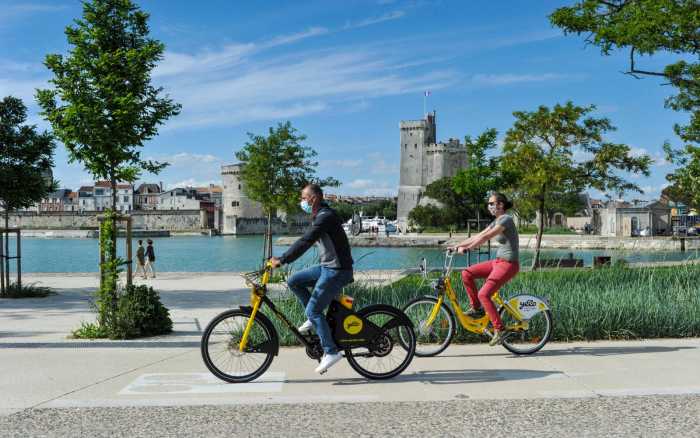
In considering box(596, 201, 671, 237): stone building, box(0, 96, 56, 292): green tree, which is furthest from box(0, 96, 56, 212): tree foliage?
box(596, 201, 671, 237): stone building

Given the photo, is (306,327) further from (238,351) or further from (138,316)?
(138,316)

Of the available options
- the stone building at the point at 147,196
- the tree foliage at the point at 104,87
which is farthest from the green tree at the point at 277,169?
the stone building at the point at 147,196

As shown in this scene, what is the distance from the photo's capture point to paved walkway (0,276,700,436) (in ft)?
16.3

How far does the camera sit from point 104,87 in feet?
33.1

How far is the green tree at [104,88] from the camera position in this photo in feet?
33.0

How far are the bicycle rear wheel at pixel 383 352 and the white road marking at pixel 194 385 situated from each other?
2.55ft

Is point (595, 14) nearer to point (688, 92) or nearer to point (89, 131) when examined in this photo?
point (688, 92)

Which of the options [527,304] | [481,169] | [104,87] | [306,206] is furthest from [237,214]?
[306,206]

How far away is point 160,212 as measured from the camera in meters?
153

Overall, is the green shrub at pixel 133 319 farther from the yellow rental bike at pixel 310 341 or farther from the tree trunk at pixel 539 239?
the tree trunk at pixel 539 239

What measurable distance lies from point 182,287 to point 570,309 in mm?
12608

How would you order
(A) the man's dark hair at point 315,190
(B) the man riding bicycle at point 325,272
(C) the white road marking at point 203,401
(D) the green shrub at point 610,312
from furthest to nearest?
(D) the green shrub at point 610,312 < (A) the man's dark hair at point 315,190 < (B) the man riding bicycle at point 325,272 < (C) the white road marking at point 203,401

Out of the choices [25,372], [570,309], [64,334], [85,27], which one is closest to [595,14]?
[570,309]

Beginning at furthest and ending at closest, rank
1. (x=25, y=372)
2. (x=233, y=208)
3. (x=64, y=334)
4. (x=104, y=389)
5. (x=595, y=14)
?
(x=233, y=208) < (x=595, y=14) < (x=64, y=334) < (x=25, y=372) < (x=104, y=389)
